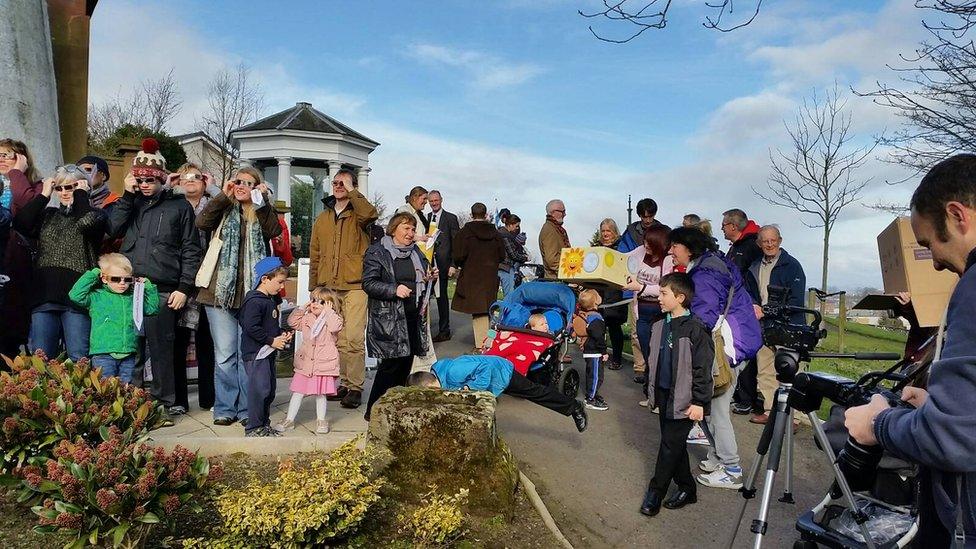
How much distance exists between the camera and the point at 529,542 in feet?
14.2

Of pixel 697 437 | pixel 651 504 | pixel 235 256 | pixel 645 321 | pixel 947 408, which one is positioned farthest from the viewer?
pixel 645 321

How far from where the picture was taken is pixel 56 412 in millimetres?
3719

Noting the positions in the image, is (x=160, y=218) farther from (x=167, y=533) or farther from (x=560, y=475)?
(x=560, y=475)

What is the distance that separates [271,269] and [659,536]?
3535 millimetres

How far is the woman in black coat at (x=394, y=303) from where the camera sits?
6.00m

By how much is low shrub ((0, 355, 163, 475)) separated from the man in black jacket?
6206 mm

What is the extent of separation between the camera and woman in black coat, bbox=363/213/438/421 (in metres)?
6.00

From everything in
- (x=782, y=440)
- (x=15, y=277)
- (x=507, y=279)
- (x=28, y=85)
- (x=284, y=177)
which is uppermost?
(x=284, y=177)

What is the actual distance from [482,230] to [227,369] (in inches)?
180

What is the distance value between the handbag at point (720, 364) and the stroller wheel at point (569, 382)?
81.2 inches

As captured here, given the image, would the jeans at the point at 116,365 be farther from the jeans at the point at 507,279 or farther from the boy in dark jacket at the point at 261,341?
the jeans at the point at 507,279

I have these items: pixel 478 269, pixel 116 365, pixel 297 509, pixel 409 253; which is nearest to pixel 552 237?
pixel 478 269

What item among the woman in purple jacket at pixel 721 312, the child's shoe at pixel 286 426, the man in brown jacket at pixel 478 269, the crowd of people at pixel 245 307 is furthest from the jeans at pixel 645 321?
the child's shoe at pixel 286 426

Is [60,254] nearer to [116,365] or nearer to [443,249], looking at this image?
[116,365]
